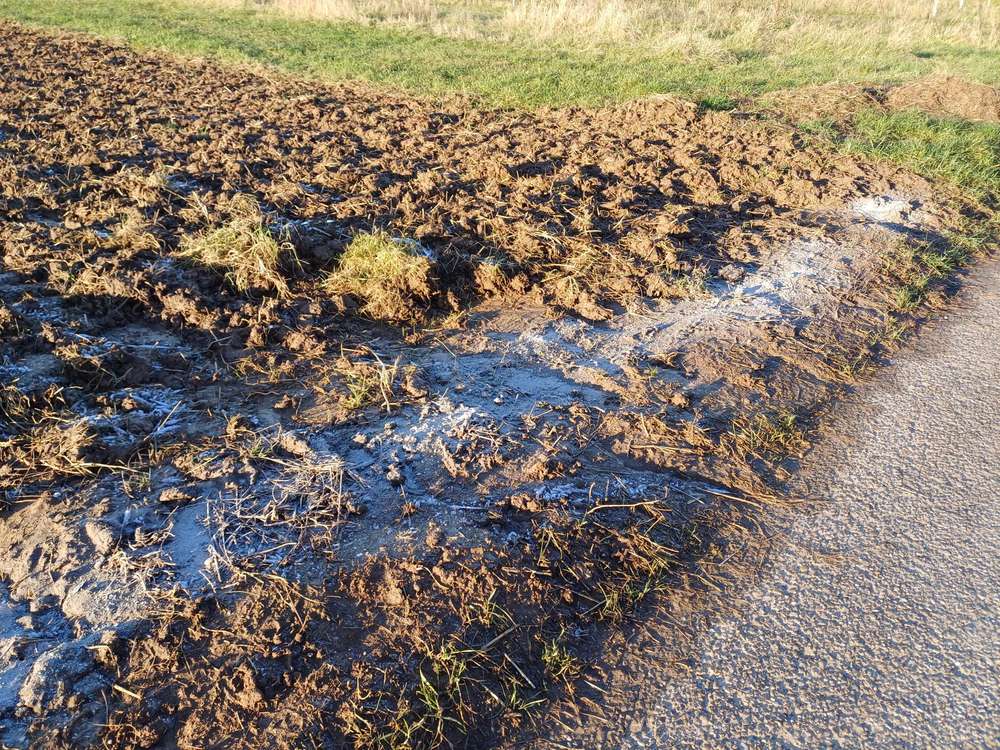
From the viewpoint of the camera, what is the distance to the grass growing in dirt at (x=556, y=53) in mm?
10883

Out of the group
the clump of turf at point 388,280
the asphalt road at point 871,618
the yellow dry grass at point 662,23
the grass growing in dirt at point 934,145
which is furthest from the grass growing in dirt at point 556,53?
the asphalt road at point 871,618

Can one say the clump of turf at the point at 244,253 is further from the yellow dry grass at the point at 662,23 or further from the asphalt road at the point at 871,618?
the yellow dry grass at the point at 662,23

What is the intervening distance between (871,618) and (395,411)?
252 centimetres

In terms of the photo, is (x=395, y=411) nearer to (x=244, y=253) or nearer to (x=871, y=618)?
(x=244, y=253)

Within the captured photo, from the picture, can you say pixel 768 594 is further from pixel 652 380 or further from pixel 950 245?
pixel 950 245

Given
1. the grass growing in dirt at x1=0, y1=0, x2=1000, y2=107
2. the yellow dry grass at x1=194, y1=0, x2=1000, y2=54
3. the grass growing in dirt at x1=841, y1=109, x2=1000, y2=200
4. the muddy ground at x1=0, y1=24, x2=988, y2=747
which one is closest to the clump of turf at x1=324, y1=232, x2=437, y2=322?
the muddy ground at x1=0, y1=24, x2=988, y2=747

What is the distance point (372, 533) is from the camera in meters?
3.16

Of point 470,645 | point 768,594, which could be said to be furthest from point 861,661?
point 470,645

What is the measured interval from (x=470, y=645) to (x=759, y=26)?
53.8 feet

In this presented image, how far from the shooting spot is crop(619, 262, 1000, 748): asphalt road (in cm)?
261

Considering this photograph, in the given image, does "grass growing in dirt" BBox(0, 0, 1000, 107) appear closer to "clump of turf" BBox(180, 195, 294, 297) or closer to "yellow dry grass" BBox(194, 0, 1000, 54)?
"yellow dry grass" BBox(194, 0, 1000, 54)

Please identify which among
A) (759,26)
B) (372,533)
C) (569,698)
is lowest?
(569,698)

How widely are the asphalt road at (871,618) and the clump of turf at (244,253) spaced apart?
3.74m

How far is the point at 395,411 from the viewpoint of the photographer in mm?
3918
